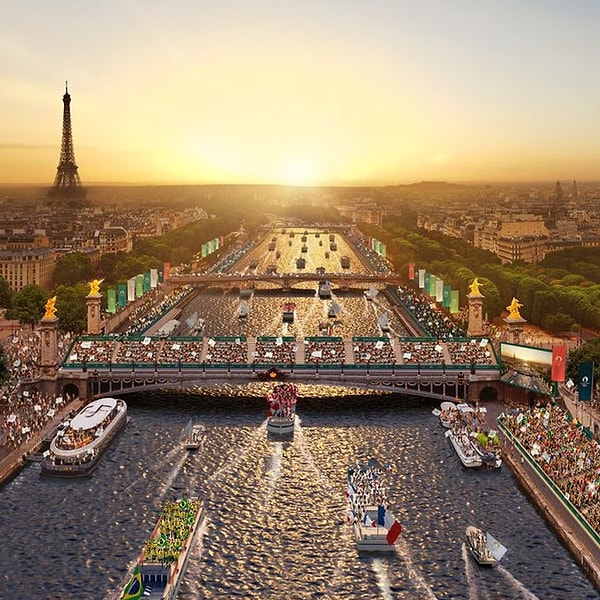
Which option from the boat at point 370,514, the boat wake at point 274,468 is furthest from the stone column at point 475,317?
the boat at point 370,514

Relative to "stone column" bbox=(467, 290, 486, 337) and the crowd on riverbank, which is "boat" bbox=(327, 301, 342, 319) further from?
the crowd on riverbank

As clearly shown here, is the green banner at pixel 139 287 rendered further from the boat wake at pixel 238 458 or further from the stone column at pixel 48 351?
the boat wake at pixel 238 458

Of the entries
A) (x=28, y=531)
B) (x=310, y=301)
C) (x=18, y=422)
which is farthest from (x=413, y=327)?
(x=28, y=531)

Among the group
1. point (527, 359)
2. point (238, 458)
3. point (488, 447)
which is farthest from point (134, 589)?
point (527, 359)

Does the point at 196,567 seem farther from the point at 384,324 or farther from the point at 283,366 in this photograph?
the point at 384,324

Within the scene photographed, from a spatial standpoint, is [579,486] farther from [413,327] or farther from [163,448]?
[413,327]
